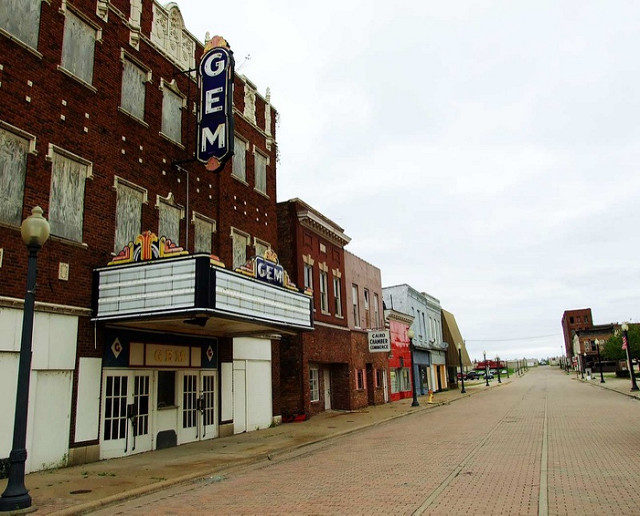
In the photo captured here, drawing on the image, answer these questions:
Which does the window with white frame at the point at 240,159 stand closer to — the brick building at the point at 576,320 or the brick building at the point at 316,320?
the brick building at the point at 316,320

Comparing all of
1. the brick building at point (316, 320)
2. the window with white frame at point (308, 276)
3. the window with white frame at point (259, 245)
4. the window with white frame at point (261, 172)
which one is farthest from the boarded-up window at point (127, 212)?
the window with white frame at point (308, 276)

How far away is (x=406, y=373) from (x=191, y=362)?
86.0 ft

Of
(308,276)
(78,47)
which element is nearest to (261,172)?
(308,276)

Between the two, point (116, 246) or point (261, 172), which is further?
point (261, 172)

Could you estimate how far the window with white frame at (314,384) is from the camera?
26.3 m

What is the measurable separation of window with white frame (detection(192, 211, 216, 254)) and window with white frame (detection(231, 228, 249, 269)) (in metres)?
1.25

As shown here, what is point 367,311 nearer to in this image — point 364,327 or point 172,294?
point 364,327

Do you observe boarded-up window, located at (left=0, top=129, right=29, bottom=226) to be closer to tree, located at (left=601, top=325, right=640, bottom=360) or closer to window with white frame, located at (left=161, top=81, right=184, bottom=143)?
window with white frame, located at (left=161, top=81, right=184, bottom=143)

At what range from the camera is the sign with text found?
3100 cm

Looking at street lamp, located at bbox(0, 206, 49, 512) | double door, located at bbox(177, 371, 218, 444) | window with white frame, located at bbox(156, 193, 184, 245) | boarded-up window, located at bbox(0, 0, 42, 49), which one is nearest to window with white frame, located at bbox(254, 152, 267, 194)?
window with white frame, located at bbox(156, 193, 184, 245)

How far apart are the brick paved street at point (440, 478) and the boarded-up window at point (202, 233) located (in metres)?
7.33

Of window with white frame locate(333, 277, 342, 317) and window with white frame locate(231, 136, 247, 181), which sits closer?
window with white frame locate(231, 136, 247, 181)

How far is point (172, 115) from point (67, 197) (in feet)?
18.0

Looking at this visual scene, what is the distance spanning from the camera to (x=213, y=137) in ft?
55.2
